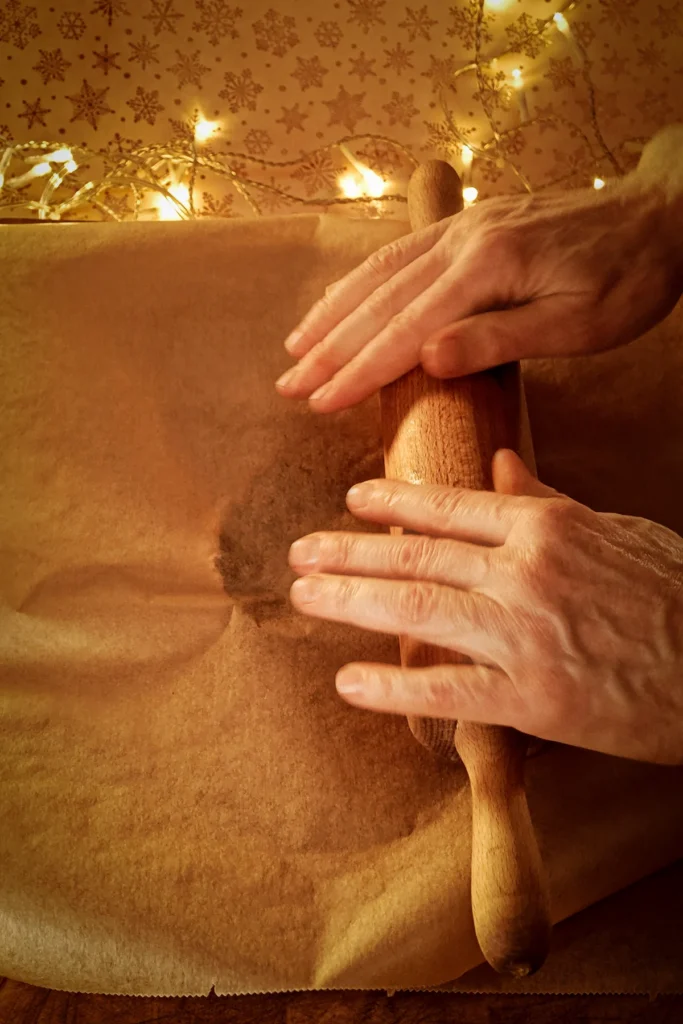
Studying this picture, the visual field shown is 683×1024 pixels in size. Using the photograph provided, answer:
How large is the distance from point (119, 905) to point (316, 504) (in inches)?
15.7

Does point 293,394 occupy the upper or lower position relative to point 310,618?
upper

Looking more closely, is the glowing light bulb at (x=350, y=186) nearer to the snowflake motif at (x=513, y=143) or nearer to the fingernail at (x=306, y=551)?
the snowflake motif at (x=513, y=143)

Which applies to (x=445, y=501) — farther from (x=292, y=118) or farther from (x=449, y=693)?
(x=292, y=118)

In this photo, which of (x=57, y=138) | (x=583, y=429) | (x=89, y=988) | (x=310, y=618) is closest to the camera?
(x=89, y=988)

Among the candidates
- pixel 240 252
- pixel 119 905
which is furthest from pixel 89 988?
pixel 240 252

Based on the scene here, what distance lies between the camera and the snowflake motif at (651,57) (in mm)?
1259

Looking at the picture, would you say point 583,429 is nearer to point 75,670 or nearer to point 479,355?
point 479,355

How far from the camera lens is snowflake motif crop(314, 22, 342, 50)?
48.9 inches

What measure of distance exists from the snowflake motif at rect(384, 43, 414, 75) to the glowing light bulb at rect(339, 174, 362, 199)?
225 mm

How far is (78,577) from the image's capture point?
722mm

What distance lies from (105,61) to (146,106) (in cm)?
11

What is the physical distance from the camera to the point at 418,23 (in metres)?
1.27

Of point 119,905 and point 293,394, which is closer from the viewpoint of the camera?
point 119,905

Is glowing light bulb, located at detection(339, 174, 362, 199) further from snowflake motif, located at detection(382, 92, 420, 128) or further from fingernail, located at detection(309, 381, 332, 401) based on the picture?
fingernail, located at detection(309, 381, 332, 401)
